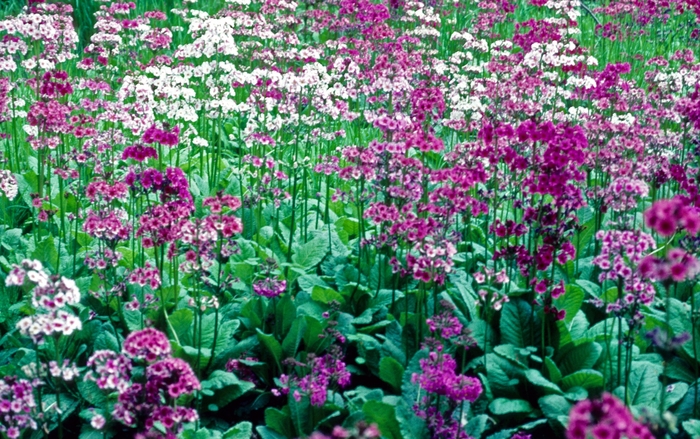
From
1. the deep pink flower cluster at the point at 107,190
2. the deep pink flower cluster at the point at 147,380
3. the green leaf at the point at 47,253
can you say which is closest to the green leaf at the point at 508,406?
the deep pink flower cluster at the point at 147,380

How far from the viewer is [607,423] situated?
1.66 meters

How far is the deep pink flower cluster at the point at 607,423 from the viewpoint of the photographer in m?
1.63

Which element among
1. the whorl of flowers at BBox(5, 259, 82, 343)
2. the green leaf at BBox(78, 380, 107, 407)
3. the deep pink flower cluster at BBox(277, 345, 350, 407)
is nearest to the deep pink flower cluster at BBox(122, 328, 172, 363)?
the whorl of flowers at BBox(5, 259, 82, 343)

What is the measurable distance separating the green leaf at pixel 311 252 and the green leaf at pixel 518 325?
4.11ft

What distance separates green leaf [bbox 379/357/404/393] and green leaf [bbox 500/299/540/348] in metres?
0.58

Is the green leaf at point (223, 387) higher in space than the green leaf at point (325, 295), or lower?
lower

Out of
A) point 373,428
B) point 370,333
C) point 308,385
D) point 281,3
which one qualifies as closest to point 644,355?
point 370,333

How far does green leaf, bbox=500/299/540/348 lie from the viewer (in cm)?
399

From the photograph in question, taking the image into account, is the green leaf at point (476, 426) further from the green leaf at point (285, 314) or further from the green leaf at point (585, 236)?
the green leaf at point (585, 236)

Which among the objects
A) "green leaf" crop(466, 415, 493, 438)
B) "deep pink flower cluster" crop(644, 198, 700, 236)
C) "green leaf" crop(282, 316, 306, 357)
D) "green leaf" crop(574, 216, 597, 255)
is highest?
"deep pink flower cluster" crop(644, 198, 700, 236)

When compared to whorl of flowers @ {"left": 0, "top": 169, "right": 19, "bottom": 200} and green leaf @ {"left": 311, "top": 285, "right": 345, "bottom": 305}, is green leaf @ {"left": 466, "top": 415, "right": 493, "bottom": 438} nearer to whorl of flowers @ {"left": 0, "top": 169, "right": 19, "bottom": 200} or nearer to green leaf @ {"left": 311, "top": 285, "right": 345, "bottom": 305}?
green leaf @ {"left": 311, "top": 285, "right": 345, "bottom": 305}

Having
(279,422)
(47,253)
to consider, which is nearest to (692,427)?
(279,422)

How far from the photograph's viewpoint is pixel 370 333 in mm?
4266

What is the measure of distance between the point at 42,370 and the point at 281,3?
5097mm
